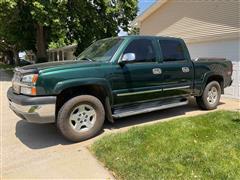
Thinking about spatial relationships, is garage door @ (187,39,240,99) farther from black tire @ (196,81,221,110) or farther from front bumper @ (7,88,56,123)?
front bumper @ (7,88,56,123)

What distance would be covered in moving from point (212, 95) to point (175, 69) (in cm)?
198

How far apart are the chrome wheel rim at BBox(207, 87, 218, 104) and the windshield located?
11.1ft

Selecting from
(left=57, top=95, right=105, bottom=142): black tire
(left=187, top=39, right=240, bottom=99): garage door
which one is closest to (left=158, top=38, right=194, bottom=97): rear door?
(left=57, top=95, right=105, bottom=142): black tire

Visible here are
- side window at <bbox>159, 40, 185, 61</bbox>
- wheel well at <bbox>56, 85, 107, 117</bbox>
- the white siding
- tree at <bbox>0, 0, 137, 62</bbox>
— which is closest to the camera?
wheel well at <bbox>56, 85, 107, 117</bbox>

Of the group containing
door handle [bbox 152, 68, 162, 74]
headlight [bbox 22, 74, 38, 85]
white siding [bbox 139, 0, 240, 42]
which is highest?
white siding [bbox 139, 0, 240, 42]

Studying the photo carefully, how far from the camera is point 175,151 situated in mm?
4668

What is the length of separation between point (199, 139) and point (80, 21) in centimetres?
1789

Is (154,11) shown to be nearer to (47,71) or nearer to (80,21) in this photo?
(80,21)

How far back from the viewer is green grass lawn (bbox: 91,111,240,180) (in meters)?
3.96

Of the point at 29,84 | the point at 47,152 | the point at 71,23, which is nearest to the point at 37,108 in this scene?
the point at 29,84

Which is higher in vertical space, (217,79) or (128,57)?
(128,57)

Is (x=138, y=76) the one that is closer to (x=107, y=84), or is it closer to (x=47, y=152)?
(x=107, y=84)

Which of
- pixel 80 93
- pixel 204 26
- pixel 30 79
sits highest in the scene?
pixel 204 26

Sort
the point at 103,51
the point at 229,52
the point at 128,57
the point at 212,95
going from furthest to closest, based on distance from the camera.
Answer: the point at 229,52
the point at 212,95
the point at 103,51
the point at 128,57
